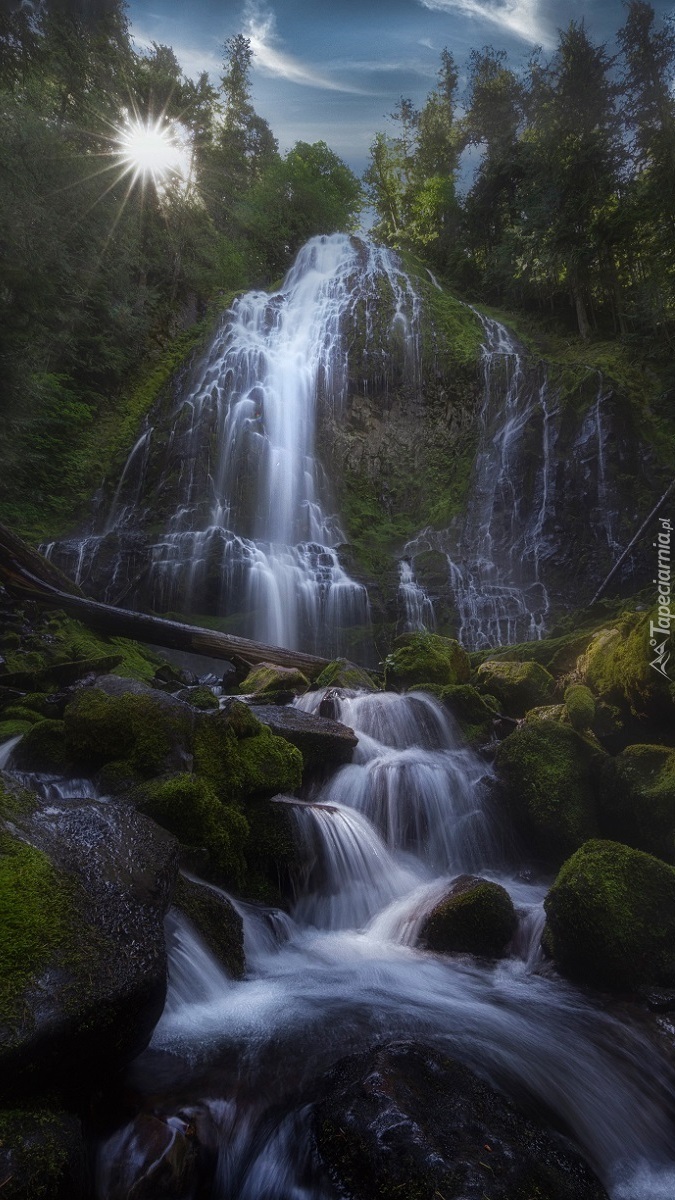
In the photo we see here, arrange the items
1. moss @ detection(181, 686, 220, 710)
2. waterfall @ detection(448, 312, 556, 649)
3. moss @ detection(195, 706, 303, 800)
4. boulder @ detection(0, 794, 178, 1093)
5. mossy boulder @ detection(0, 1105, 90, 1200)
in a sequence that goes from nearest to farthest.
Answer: mossy boulder @ detection(0, 1105, 90, 1200) < boulder @ detection(0, 794, 178, 1093) < moss @ detection(195, 706, 303, 800) < moss @ detection(181, 686, 220, 710) < waterfall @ detection(448, 312, 556, 649)

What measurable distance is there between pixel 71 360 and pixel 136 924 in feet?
67.8

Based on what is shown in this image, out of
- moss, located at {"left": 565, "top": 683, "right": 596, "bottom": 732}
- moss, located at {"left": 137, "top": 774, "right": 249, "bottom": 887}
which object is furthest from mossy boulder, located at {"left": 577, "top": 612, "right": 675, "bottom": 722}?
moss, located at {"left": 137, "top": 774, "right": 249, "bottom": 887}

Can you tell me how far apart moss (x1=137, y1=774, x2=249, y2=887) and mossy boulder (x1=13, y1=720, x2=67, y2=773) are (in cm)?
129

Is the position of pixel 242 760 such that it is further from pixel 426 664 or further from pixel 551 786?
pixel 426 664

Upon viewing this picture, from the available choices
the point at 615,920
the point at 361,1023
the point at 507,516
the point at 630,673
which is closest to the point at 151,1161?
the point at 361,1023

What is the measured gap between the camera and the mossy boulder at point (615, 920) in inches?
152

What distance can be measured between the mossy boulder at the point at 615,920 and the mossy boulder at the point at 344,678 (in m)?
5.46

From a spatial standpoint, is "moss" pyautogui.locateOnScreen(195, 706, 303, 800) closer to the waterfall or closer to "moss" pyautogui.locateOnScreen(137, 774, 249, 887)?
"moss" pyautogui.locateOnScreen(137, 774, 249, 887)

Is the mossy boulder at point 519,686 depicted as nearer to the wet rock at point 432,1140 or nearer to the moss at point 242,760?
the moss at point 242,760

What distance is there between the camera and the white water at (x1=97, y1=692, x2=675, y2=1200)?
2463mm

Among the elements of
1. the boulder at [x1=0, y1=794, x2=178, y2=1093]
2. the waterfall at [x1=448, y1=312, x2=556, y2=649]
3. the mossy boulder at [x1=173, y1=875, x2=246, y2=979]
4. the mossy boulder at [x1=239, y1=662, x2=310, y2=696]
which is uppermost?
the waterfall at [x1=448, y1=312, x2=556, y2=649]

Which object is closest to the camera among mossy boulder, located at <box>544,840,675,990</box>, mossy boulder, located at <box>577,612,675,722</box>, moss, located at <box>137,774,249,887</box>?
mossy boulder, located at <box>544,840,675,990</box>

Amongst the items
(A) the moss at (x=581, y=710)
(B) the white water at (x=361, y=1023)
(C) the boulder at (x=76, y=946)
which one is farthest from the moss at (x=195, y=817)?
(A) the moss at (x=581, y=710)

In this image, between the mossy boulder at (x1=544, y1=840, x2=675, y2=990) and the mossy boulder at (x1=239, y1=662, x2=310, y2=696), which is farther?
the mossy boulder at (x1=239, y1=662, x2=310, y2=696)
